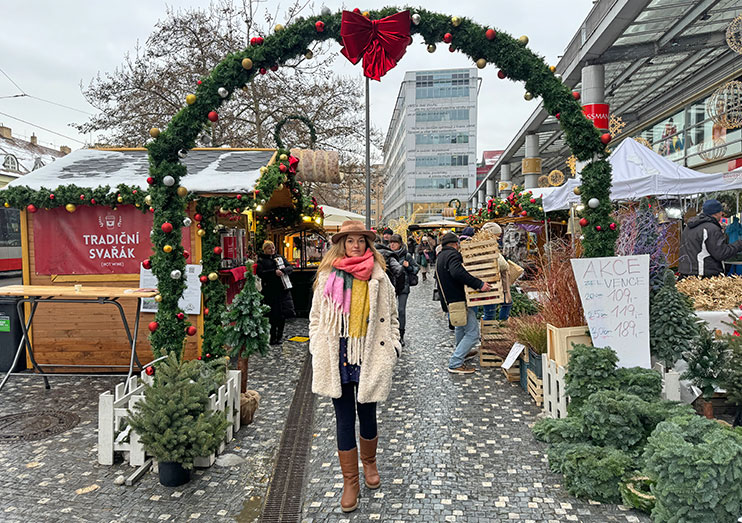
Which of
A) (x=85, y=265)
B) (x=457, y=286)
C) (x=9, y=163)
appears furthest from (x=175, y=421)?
(x=9, y=163)

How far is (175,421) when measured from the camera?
127 inches

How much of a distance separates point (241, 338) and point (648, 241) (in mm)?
3806

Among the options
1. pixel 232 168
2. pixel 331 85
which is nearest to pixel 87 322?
pixel 232 168

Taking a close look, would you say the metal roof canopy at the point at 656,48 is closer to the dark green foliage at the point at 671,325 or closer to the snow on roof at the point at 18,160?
the dark green foliage at the point at 671,325

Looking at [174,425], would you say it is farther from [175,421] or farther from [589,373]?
[589,373]

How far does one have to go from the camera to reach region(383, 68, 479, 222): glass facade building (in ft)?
225

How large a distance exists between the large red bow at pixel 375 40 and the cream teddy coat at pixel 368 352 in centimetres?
185

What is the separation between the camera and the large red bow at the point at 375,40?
3719 millimetres

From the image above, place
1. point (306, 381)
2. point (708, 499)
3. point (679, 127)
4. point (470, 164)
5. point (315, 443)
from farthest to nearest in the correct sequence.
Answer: point (470, 164) → point (679, 127) → point (306, 381) → point (315, 443) → point (708, 499)

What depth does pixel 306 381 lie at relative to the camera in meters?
5.80

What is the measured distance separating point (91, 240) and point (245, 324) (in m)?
3.03

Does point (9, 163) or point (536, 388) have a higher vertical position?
point (9, 163)

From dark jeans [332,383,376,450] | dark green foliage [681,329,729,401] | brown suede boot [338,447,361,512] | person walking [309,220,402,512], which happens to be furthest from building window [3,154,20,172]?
dark green foliage [681,329,729,401]

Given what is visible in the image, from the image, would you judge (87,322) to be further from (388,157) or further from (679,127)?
(388,157)
